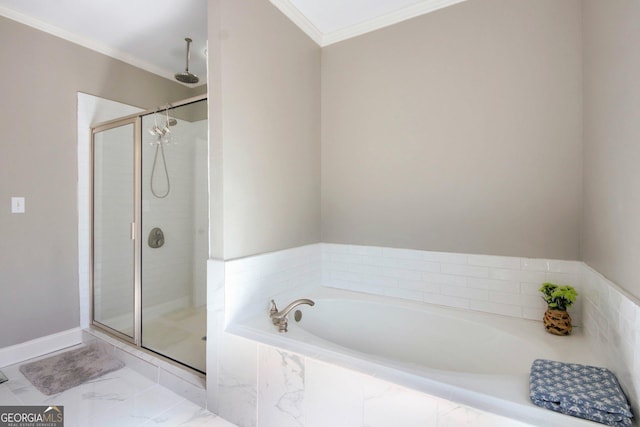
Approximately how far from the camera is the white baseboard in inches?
81.4

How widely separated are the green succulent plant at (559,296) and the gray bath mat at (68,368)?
9.10ft

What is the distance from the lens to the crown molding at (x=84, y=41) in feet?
6.95

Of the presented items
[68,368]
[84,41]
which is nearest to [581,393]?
[68,368]

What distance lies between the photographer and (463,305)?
1.92 metres

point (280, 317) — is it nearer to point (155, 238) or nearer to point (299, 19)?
point (155, 238)

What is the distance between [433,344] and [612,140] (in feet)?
4.49

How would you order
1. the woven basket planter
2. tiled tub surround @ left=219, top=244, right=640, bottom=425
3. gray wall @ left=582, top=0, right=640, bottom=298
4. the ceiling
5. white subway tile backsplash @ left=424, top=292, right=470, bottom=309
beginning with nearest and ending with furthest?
gray wall @ left=582, top=0, right=640, bottom=298, tiled tub surround @ left=219, top=244, right=640, bottom=425, the woven basket planter, white subway tile backsplash @ left=424, top=292, right=470, bottom=309, the ceiling

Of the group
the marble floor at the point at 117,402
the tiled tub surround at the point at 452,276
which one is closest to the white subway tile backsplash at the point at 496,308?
the tiled tub surround at the point at 452,276

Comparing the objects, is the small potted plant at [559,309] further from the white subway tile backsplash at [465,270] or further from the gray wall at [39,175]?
the gray wall at [39,175]

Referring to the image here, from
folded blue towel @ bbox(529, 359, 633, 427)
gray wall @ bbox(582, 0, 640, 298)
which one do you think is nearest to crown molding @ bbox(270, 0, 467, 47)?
gray wall @ bbox(582, 0, 640, 298)

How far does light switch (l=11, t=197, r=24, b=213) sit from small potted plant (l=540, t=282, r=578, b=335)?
11.6 feet

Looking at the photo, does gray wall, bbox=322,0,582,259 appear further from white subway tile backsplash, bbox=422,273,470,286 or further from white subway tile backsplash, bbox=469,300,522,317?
white subway tile backsplash, bbox=469,300,522,317

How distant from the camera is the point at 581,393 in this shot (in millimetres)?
949

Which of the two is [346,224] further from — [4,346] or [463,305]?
[4,346]
